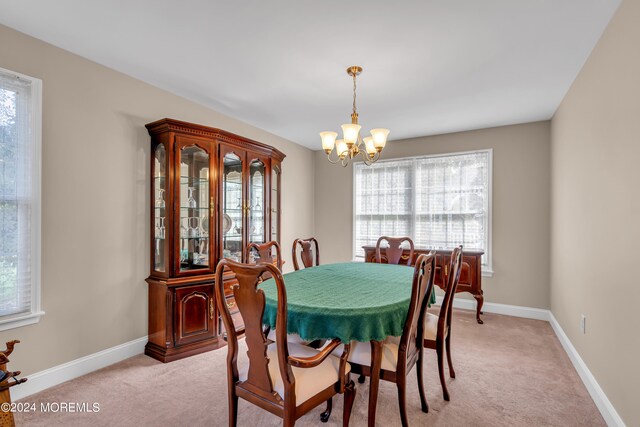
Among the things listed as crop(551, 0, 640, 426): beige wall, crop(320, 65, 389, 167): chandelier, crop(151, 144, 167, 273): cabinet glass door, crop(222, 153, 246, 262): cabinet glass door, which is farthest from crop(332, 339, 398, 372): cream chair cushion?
crop(151, 144, 167, 273): cabinet glass door

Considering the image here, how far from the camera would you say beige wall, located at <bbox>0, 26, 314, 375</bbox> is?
234 cm

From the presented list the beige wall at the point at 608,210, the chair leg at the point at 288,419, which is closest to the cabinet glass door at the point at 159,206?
the chair leg at the point at 288,419

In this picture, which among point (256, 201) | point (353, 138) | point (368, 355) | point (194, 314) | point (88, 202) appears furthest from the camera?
point (256, 201)

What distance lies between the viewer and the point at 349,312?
173 centimetres

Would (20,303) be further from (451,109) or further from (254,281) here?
(451,109)

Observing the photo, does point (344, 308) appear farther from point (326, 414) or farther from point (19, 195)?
point (19, 195)

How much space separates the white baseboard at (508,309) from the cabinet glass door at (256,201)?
2.83 meters

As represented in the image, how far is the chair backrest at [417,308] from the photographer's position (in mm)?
1765

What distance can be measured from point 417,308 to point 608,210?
148 centimetres

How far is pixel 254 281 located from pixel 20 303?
6.52 feet

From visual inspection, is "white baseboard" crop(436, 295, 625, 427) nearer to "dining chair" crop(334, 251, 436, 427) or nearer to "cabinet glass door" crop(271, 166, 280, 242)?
"dining chair" crop(334, 251, 436, 427)

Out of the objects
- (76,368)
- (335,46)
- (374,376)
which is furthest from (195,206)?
(374,376)

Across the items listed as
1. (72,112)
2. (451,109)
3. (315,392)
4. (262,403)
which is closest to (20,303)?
(72,112)

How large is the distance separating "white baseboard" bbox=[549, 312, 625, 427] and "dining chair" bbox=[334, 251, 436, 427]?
110cm
